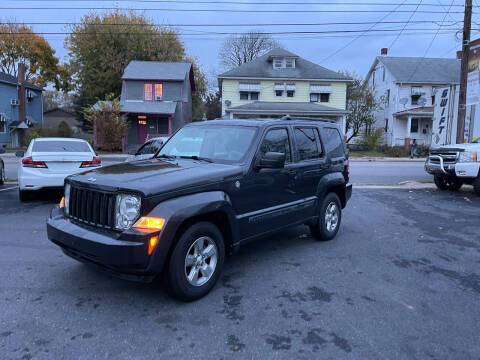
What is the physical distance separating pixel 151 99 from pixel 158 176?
30375 millimetres

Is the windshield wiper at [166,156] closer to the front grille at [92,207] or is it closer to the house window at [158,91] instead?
the front grille at [92,207]

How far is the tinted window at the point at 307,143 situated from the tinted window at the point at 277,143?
24 cm

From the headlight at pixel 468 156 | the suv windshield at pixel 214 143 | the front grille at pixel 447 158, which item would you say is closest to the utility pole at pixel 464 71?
the front grille at pixel 447 158

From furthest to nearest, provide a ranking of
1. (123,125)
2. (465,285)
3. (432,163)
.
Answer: (123,125) → (432,163) → (465,285)

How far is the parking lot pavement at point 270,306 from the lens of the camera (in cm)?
300

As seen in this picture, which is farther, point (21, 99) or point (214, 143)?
point (21, 99)

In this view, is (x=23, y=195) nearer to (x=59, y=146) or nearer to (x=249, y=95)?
(x=59, y=146)

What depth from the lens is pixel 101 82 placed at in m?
40.8

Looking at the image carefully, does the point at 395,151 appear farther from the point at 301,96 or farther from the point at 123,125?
the point at 123,125

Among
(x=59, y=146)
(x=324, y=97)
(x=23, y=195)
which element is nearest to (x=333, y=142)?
(x=59, y=146)

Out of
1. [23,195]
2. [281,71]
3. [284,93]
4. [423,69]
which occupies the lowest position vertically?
[23,195]

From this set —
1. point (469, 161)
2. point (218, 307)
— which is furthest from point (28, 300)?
point (469, 161)

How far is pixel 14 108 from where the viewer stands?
3650 centimetres

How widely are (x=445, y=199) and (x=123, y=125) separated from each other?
23.1 metres
